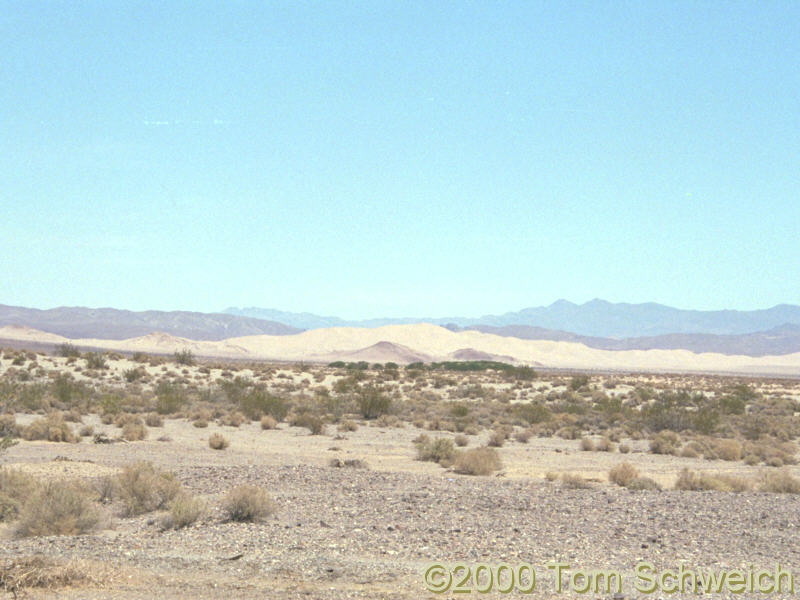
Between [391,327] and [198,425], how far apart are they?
15753 centimetres

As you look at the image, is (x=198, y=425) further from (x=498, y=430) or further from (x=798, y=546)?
(x=798, y=546)

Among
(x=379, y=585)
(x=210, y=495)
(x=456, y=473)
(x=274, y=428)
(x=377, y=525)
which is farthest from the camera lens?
(x=274, y=428)

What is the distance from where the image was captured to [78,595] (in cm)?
798

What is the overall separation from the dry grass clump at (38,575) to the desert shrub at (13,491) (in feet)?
10.6

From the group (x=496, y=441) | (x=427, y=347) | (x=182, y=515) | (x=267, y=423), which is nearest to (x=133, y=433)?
(x=267, y=423)

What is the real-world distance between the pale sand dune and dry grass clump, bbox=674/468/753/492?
137 meters

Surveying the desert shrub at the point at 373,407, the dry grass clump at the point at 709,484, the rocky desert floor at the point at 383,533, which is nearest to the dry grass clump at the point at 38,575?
the rocky desert floor at the point at 383,533

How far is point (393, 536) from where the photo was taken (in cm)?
1094

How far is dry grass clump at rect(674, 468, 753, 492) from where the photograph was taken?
1612 cm

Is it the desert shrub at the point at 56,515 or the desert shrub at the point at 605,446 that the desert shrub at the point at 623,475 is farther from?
the desert shrub at the point at 56,515

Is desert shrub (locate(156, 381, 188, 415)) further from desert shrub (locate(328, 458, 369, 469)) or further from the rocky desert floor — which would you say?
desert shrub (locate(328, 458, 369, 469))

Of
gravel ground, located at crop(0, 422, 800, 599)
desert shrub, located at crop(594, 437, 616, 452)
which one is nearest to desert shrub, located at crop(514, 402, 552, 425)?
desert shrub, located at crop(594, 437, 616, 452)

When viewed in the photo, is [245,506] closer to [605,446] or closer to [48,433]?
[48,433]

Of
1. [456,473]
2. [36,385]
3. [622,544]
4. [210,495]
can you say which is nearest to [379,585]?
[622,544]
